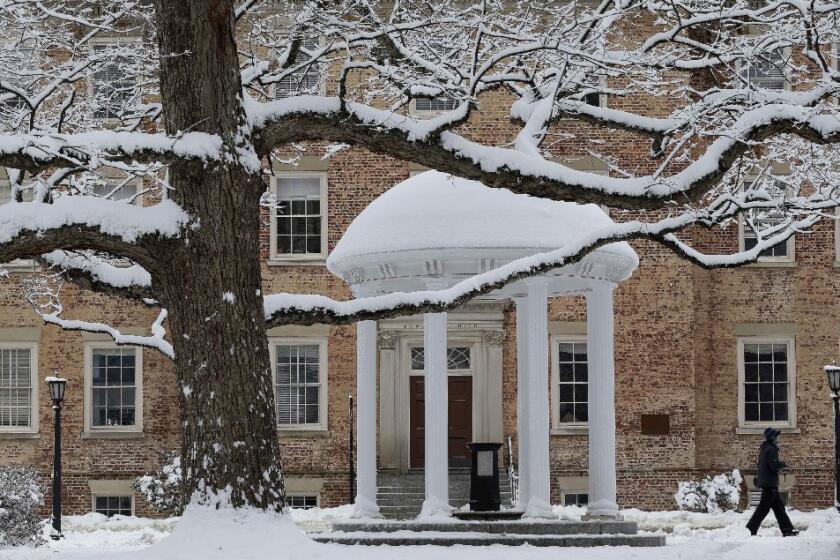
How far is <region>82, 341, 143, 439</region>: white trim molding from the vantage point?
30.9 m

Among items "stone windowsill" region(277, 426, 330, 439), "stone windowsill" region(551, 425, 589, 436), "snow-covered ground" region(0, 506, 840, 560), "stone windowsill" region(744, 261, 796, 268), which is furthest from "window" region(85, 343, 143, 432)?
"stone windowsill" region(744, 261, 796, 268)

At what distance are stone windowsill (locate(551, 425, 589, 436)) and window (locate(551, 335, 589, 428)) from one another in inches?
3.4

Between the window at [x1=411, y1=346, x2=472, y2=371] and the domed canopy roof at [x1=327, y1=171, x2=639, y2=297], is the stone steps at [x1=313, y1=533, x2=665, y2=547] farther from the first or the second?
the window at [x1=411, y1=346, x2=472, y2=371]

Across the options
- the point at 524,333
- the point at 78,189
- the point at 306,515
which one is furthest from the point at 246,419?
the point at 306,515

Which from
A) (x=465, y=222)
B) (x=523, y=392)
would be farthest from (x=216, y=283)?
(x=523, y=392)

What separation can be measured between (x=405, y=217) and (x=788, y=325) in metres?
13.1

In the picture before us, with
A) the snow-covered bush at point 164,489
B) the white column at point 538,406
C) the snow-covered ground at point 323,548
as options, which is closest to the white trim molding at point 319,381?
the snow-covered bush at point 164,489

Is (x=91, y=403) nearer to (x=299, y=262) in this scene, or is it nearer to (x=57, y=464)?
(x=299, y=262)

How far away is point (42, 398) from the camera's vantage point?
31.0 metres

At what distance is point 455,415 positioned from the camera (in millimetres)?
31703

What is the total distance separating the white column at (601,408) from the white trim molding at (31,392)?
45.1ft

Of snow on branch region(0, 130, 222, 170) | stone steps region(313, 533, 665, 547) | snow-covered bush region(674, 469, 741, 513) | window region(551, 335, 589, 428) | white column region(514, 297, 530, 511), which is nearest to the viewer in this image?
snow on branch region(0, 130, 222, 170)

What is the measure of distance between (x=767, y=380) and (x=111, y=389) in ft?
44.2

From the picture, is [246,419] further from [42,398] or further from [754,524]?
[42,398]
